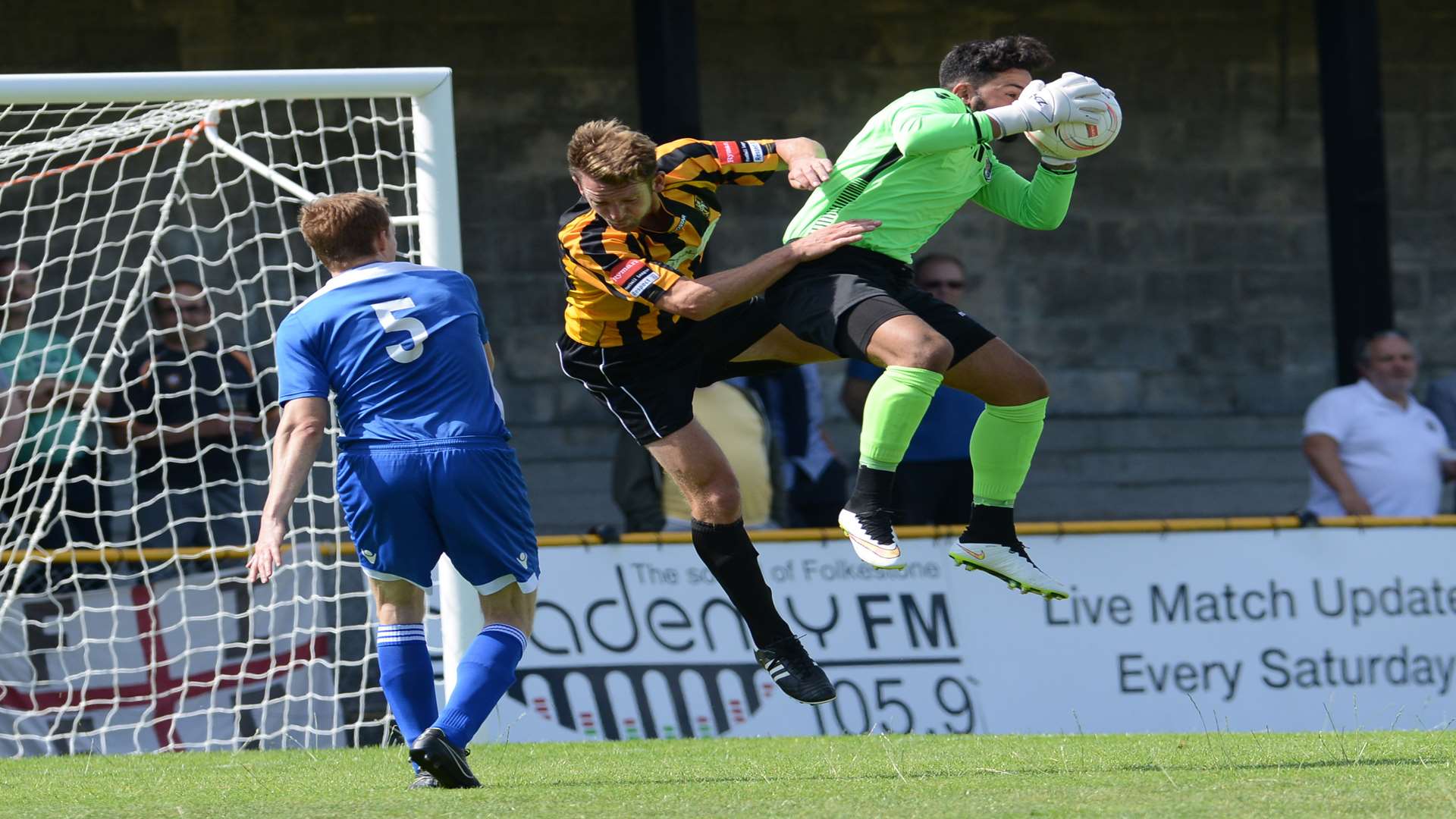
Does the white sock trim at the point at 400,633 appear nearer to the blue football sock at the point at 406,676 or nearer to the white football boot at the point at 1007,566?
the blue football sock at the point at 406,676

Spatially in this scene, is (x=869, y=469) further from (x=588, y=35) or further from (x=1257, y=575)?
(x=588, y=35)

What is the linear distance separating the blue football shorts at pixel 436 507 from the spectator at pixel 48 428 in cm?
262

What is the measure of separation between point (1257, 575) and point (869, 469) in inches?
139

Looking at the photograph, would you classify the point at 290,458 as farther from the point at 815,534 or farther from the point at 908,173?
the point at 815,534

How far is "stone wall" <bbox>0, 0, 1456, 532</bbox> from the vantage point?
11914mm

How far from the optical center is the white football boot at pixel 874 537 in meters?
4.92

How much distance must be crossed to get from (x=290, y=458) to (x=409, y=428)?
33cm

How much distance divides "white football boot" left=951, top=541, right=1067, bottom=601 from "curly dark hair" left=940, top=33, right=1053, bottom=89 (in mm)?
1423

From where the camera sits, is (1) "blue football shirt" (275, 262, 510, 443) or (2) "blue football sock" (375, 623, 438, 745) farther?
(2) "blue football sock" (375, 623, 438, 745)

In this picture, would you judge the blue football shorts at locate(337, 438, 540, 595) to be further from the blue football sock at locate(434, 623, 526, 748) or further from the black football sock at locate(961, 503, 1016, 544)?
the black football sock at locate(961, 503, 1016, 544)

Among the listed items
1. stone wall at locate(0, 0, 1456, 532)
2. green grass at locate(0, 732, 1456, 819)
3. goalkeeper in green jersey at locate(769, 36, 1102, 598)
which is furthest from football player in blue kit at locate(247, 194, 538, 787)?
stone wall at locate(0, 0, 1456, 532)

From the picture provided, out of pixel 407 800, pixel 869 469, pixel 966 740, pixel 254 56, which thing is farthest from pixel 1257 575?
pixel 254 56

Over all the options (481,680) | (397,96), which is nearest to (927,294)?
(481,680)

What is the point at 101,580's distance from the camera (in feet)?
24.4
